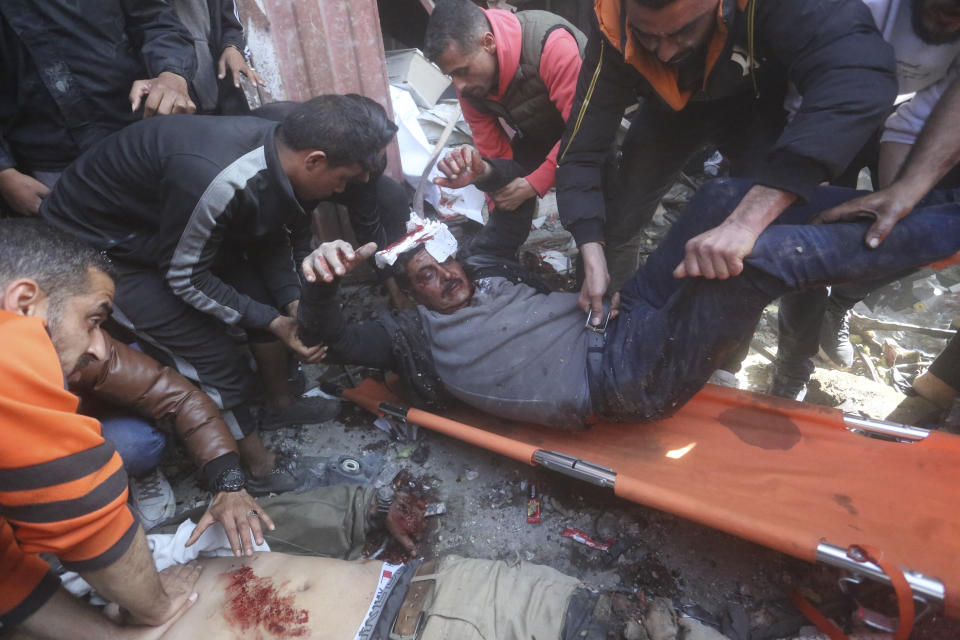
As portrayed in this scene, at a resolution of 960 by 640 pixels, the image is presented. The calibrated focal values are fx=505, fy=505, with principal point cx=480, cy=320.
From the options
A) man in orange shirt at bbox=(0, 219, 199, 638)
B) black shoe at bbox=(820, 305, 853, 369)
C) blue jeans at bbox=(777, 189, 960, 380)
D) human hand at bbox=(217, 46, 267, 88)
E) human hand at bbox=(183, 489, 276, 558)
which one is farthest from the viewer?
black shoe at bbox=(820, 305, 853, 369)

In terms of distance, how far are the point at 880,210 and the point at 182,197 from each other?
226 cm

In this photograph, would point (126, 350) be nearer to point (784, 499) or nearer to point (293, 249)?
point (293, 249)

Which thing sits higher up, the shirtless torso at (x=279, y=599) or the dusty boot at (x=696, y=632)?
the shirtless torso at (x=279, y=599)

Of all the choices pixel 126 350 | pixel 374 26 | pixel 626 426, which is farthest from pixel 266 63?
pixel 626 426

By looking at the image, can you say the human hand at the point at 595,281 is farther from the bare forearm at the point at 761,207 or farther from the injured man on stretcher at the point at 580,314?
the bare forearm at the point at 761,207

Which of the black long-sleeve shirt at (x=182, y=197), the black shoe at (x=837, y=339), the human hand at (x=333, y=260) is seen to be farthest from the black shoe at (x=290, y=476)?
the black shoe at (x=837, y=339)

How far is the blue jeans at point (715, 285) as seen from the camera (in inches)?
56.7

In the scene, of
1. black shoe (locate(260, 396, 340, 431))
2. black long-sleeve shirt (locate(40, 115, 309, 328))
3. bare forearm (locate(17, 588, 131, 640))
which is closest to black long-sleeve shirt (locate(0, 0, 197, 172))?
black long-sleeve shirt (locate(40, 115, 309, 328))

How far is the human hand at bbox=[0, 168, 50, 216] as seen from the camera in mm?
1991

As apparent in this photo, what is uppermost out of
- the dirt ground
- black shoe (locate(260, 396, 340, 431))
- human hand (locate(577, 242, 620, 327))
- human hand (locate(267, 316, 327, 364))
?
human hand (locate(577, 242, 620, 327))

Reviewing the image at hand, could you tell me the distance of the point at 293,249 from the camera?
2.66 meters

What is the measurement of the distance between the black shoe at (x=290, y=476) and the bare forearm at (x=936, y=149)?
2405mm

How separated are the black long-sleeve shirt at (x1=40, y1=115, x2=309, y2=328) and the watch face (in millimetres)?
629

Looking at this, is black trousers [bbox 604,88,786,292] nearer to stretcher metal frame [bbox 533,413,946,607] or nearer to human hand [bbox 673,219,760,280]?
human hand [bbox 673,219,760,280]
